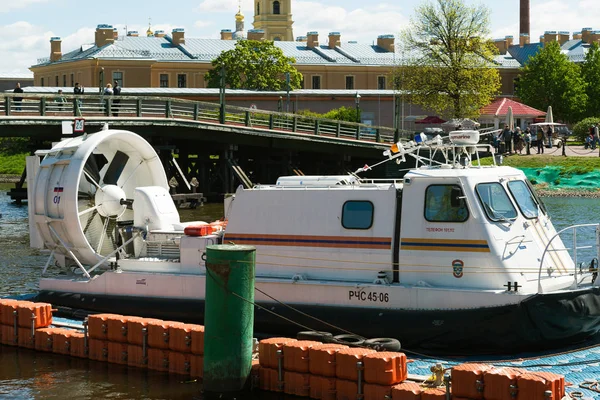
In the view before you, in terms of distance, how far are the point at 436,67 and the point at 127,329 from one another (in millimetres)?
62869

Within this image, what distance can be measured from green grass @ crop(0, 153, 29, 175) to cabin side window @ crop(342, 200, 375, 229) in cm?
7285

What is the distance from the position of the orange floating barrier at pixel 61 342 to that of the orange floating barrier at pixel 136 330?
60.2 inches

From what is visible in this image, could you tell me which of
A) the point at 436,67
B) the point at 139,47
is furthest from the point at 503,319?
the point at 139,47

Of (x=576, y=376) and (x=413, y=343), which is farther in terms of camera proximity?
(x=413, y=343)

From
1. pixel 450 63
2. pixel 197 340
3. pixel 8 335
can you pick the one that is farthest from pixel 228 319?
pixel 450 63

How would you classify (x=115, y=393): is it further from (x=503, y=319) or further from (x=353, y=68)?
(x=353, y=68)

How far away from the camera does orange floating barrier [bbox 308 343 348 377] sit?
17.0 metres

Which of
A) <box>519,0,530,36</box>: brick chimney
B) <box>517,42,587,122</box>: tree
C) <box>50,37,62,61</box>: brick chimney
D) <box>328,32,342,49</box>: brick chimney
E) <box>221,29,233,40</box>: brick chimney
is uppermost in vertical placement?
<box>519,0,530,36</box>: brick chimney

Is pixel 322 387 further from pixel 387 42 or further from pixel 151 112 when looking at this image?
pixel 387 42

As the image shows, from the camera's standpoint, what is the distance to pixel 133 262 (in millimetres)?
23078

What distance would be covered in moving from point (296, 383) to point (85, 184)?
968cm

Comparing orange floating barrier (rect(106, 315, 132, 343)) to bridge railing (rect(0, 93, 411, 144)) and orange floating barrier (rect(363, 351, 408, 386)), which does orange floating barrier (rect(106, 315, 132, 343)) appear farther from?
bridge railing (rect(0, 93, 411, 144))

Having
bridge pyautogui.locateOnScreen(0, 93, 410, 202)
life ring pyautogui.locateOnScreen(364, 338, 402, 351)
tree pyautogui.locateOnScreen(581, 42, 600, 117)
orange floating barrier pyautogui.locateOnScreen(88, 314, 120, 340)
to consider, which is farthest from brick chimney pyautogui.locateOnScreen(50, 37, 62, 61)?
life ring pyautogui.locateOnScreen(364, 338, 402, 351)

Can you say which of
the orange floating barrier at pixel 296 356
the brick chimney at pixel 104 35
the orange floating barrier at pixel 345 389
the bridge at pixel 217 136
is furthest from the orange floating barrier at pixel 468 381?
the brick chimney at pixel 104 35
